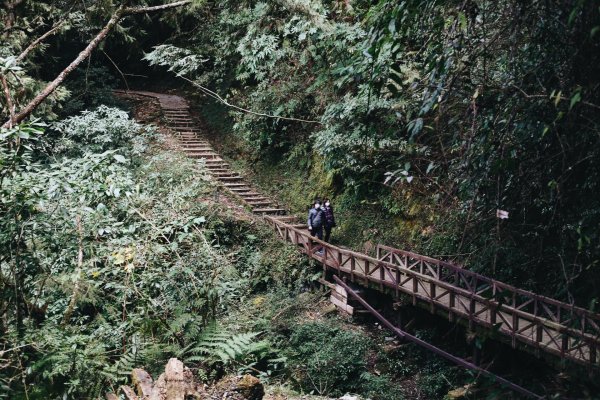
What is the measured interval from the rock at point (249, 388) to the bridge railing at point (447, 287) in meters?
3.87

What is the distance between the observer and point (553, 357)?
946 centimetres

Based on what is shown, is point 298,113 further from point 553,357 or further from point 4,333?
point 4,333

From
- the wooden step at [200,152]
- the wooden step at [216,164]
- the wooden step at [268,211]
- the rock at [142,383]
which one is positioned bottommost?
the wooden step at [268,211]

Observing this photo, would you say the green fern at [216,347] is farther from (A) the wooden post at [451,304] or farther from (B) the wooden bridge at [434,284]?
(A) the wooden post at [451,304]

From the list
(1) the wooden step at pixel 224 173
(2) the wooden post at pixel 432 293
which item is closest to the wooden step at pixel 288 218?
(1) the wooden step at pixel 224 173

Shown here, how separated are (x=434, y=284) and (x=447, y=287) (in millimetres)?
348

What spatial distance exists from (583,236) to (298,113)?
15.6 meters

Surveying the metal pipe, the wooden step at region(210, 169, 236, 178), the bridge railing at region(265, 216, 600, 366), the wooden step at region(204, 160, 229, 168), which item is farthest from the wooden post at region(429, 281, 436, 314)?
the wooden step at region(204, 160, 229, 168)

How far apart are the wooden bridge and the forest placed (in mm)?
254

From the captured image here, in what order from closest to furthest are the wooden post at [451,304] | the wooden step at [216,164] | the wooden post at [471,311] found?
the wooden post at [471,311]
the wooden post at [451,304]
the wooden step at [216,164]

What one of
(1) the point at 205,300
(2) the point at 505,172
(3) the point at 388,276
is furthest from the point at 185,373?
(3) the point at 388,276

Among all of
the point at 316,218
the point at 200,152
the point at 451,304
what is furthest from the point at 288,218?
the point at 451,304

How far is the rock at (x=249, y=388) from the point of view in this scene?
6172 millimetres

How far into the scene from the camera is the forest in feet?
13.3
